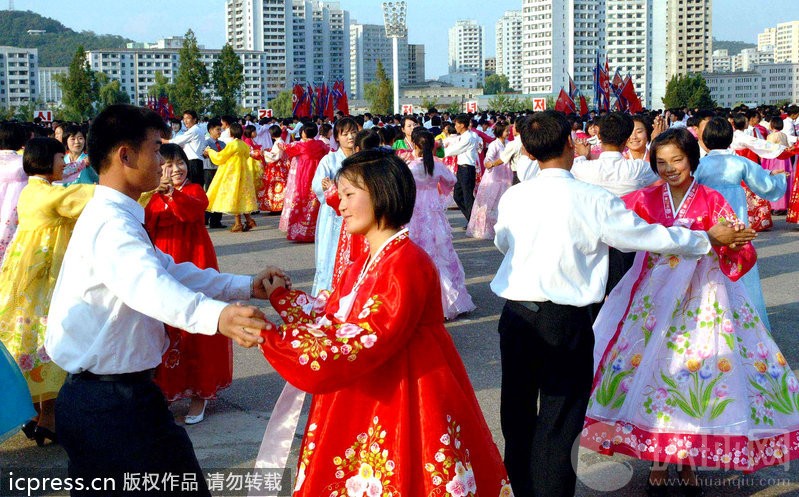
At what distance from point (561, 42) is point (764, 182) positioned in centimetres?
15620

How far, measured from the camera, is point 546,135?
381cm

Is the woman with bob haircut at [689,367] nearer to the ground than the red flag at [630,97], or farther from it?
nearer to the ground

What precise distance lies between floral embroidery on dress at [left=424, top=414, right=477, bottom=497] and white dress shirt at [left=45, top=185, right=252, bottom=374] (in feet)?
2.62

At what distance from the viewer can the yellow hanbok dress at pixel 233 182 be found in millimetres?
14062

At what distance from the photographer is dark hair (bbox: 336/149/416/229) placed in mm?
3105

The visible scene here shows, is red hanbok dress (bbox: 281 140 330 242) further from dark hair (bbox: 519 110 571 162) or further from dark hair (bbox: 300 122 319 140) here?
dark hair (bbox: 519 110 571 162)

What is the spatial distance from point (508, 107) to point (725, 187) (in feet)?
325

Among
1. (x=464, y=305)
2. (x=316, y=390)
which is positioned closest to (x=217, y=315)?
(x=316, y=390)

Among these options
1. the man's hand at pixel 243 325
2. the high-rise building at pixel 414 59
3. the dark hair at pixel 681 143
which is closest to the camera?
the man's hand at pixel 243 325

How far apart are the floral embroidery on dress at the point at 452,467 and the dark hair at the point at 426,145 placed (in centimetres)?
557

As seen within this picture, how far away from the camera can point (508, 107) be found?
104 metres

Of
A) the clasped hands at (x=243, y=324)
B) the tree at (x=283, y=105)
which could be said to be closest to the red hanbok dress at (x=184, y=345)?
the clasped hands at (x=243, y=324)

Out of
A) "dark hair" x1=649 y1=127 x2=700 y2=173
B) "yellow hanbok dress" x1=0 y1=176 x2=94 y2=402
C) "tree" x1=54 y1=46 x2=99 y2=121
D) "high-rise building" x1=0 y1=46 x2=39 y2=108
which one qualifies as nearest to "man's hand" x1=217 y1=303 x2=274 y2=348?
"dark hair" x1=649 y1=127 x2=700 y2=173

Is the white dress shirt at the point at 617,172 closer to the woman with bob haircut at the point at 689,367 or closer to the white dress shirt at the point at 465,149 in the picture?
the woman with bob haircut at the point at 689,367
